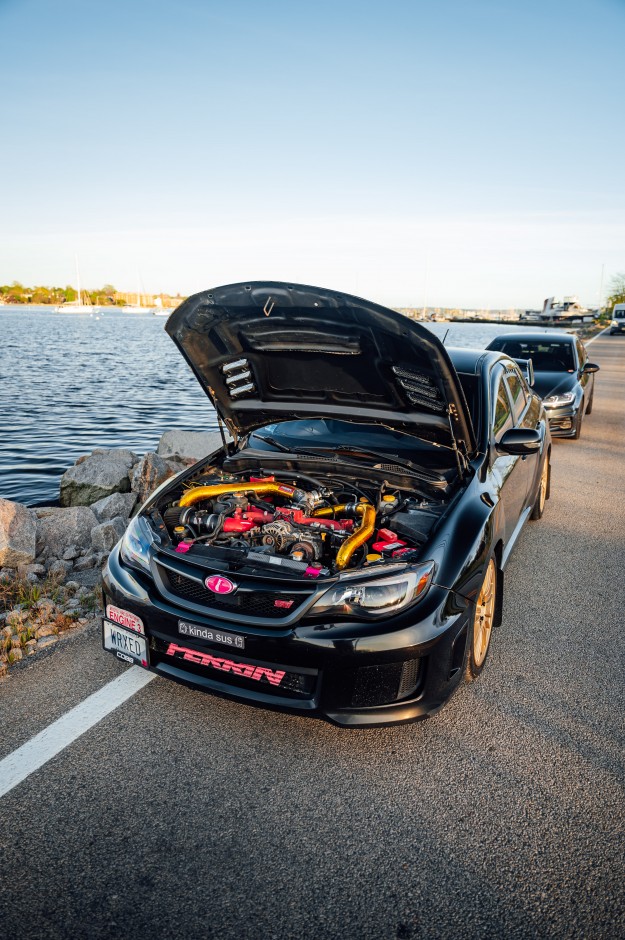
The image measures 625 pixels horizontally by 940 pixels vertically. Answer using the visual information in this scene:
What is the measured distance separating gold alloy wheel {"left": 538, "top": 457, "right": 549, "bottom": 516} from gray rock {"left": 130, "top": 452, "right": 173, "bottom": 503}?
4.40 meters

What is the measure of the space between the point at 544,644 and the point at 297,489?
5.85 ft

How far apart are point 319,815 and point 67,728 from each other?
1.29 m

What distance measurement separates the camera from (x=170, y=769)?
9.50ft

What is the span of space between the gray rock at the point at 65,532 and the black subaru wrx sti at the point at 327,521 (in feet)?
8.75

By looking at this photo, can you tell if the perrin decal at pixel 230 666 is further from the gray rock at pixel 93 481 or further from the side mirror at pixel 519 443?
the gray rock at pixel 93 481

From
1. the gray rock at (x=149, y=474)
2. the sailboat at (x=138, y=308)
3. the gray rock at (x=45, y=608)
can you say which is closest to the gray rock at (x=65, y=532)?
the gray rock at (x=149, y=474)

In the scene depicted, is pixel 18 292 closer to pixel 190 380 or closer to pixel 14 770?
pixel 190 380

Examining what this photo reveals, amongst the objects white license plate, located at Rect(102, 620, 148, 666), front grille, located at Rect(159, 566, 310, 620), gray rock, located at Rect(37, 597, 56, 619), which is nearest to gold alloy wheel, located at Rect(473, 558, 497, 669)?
front grille, located at Rect(159, 566, 310, 620)

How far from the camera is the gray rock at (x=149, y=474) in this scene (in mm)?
8242

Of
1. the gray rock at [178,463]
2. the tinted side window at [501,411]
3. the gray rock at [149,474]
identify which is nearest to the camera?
the tinted side window at [501,411]

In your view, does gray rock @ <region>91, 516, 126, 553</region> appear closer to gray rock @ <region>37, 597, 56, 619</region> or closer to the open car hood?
gray rock @ <region>37, 597, 56, 619</region>

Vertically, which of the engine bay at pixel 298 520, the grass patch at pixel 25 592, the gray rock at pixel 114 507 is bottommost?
the gray rock at pixel 114 507

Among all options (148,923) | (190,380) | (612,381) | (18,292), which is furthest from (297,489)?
(18,292)

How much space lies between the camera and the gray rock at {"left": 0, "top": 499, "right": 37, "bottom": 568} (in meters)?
5.48
